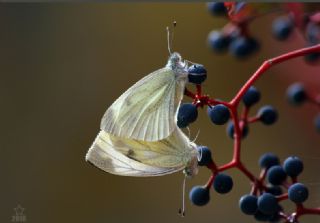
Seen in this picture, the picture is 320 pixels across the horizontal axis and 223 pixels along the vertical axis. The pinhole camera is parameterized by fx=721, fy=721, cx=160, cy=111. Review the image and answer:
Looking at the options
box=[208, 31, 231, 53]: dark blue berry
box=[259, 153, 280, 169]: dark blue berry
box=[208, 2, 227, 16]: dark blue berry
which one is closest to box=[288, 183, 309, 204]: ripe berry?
box=[259, 153, 280, 169]: dark blue berry

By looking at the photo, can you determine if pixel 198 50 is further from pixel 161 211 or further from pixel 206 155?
pixel 206 155

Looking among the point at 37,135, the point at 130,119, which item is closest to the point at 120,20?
the point at 37,135

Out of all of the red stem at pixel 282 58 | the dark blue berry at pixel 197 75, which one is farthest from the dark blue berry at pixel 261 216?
the dark blue berry at pixel 197 75

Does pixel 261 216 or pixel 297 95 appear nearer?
pixel 261 216

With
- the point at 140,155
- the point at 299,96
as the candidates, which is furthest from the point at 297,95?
the point at 140,155

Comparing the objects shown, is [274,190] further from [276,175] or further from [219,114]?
[219,114]

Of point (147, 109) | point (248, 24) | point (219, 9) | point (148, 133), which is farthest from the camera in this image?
point (248, 24)
